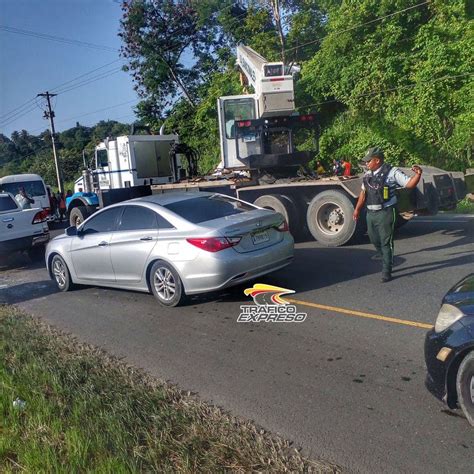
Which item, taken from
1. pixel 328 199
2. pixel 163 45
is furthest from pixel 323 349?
pixel 163 45

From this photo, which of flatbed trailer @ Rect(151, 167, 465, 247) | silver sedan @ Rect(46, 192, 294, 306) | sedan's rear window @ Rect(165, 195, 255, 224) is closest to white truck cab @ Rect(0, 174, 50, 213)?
flatbed trailer @ Rect(151, 167, 465, 247)

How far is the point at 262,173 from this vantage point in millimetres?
12078

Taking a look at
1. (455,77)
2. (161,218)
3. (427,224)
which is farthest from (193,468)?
(455,77)

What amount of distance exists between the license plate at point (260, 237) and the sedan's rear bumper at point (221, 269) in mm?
140

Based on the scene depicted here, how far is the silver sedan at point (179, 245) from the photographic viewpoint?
643 centimetres

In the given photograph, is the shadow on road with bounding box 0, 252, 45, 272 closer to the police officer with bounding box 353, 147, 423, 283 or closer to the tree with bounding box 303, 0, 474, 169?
the police officer with bounding box 353, 147, 423, 283

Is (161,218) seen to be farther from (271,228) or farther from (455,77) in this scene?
(455,77)

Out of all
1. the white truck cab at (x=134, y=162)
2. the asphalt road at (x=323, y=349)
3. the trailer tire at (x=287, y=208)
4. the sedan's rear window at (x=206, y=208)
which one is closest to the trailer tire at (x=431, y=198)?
the asphalt road at (x=323, y=349)

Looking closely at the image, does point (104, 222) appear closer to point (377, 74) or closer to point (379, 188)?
point (379, 188)

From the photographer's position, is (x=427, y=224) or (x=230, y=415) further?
(x=427, y=224)

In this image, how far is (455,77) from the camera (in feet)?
55.8

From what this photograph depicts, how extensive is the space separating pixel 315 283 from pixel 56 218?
752 inches

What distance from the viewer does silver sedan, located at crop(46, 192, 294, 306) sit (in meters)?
6.43

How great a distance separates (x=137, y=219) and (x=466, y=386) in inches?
196
